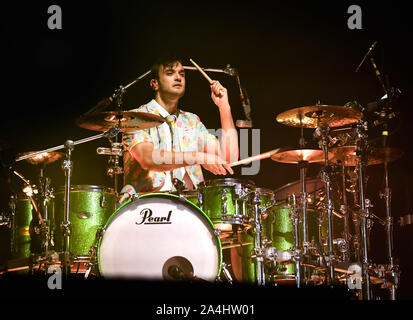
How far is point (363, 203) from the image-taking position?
423 cm

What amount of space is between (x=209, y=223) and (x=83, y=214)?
1123 millimetres

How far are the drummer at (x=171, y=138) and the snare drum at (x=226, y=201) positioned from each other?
0.77 feet

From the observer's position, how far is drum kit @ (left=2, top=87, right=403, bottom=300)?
3885 mm

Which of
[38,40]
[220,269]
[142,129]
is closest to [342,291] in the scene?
[220,269]

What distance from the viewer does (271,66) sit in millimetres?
5465

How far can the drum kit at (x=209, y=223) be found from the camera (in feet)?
12.7

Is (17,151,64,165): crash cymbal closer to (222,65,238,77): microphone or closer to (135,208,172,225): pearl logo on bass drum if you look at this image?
(135,208,172,225): pearl logo on bass drum

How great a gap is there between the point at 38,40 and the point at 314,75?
8.65 ft

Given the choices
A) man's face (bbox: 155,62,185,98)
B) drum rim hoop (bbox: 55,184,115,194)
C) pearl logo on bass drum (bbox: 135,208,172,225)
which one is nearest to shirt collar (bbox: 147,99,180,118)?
man's face (bbox: 155,62,185,98)

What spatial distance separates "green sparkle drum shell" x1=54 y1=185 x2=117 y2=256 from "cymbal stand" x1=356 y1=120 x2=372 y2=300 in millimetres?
1996

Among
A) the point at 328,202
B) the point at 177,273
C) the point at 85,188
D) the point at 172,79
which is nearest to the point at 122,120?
the point at 85,188

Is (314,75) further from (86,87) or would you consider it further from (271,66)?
(86,87)

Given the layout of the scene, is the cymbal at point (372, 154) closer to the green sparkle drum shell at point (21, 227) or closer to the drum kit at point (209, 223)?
the drum kit at point (209, 223)
